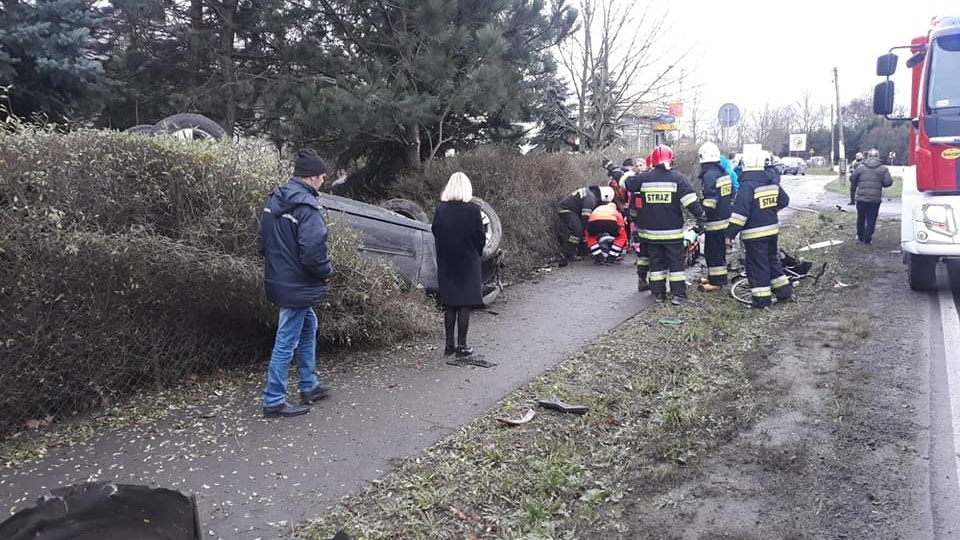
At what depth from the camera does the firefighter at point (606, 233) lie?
11266mm

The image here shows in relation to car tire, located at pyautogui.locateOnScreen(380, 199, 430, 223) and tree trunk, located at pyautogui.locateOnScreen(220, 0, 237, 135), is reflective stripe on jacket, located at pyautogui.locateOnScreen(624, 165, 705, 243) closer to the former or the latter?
car tire, located at pyautogui.locateOnScreen(380, 199, 430, 223)

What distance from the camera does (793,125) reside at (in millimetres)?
81812

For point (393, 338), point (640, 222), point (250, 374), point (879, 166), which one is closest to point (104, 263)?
point (250, 374)

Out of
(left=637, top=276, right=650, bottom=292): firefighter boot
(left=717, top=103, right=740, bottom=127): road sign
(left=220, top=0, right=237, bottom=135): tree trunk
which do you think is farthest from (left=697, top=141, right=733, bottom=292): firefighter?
(left=717, top=103, right=740, bottom=127): road sign

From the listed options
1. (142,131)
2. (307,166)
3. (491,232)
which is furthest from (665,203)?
(142,131)

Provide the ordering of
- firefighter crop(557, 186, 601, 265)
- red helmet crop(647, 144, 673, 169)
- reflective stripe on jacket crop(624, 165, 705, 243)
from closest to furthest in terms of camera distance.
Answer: reflective stripe on jacket crop(624, 165, 705, 243) < red helmet crop(647, 144, 673, 169) < firefighter crop(557, 186, 601, 265)

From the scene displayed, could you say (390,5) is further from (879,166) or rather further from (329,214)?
(879,166)

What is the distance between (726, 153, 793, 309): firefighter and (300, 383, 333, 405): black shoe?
561 centimetres

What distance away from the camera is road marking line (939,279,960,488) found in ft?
14.4

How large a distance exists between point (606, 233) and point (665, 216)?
9.39 feet

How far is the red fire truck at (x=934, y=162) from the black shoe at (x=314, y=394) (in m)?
7.13

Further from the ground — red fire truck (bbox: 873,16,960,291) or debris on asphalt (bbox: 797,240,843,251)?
red fire truck (bbox: 873,16,960,291)

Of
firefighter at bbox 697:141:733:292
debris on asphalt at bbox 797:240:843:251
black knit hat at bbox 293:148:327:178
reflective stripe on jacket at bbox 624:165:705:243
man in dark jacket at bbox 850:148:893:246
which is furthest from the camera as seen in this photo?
man in dark jacket at bbox 850:148:893:246

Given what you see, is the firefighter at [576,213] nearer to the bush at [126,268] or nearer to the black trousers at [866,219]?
the black trousers at [866,219]
